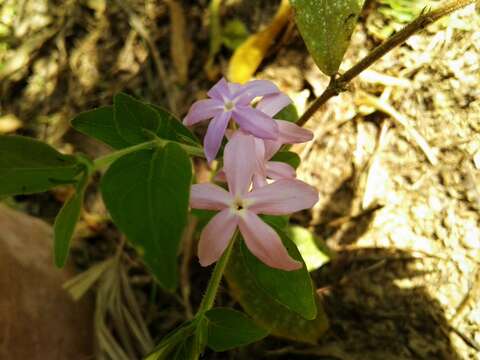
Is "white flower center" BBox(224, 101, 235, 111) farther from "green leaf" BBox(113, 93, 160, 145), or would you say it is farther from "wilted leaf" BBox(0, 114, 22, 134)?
"wilted leaf" BBox(0, 114, 22, 134)

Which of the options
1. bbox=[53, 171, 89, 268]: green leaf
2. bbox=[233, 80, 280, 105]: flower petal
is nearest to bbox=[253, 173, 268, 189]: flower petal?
bbox=[233, 80, 280, 105]: flower petal

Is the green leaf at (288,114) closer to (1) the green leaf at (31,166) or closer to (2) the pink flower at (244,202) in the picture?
(2) the pink flower at (244,202)

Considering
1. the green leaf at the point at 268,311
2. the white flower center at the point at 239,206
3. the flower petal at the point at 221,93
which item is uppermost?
the flower petal at the point at 221,93

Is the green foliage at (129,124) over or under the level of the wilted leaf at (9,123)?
over

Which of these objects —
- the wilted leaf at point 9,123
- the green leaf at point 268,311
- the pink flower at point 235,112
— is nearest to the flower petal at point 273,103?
the pink flower at point 235,112

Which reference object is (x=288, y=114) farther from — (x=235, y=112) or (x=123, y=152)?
(x=123, y=152)

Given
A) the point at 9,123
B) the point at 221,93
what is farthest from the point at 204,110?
the point at 9,123
